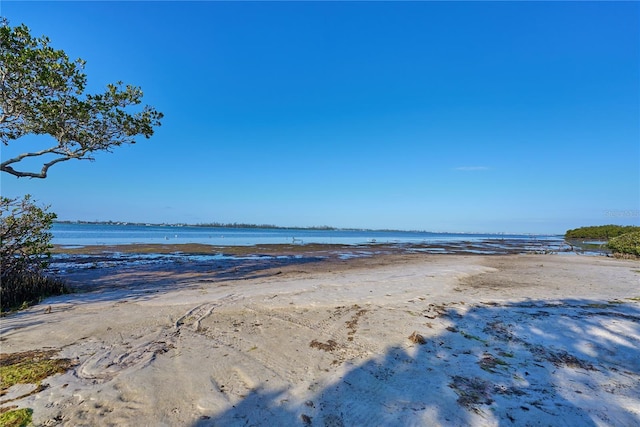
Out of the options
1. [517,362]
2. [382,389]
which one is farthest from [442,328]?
[382,389]

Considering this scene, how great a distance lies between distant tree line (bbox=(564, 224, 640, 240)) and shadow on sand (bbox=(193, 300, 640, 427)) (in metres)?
77.6

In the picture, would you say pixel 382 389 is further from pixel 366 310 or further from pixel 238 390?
pixel 366 310

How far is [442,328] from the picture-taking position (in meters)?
6.06

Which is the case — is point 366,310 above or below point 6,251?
below

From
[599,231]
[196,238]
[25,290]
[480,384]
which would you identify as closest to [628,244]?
[480,384]

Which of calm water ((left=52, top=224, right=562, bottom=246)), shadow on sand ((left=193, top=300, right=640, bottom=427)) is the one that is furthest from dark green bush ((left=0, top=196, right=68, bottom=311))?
calm water ((left=52, top=224, right=562, bottom=246))

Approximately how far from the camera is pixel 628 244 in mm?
24344

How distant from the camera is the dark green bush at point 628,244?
2332 cm

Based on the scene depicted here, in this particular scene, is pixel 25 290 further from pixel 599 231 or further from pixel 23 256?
pixel 599 231

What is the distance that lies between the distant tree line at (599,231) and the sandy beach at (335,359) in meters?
76.8

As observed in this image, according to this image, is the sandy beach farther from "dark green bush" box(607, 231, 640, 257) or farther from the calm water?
the calm water

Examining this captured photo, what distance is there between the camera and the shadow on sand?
3357 mm

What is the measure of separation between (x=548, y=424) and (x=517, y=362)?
1532 millimetres

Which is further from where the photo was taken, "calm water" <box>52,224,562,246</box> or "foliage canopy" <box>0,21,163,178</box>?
"calm water" <box>52,224,562,246</box>
